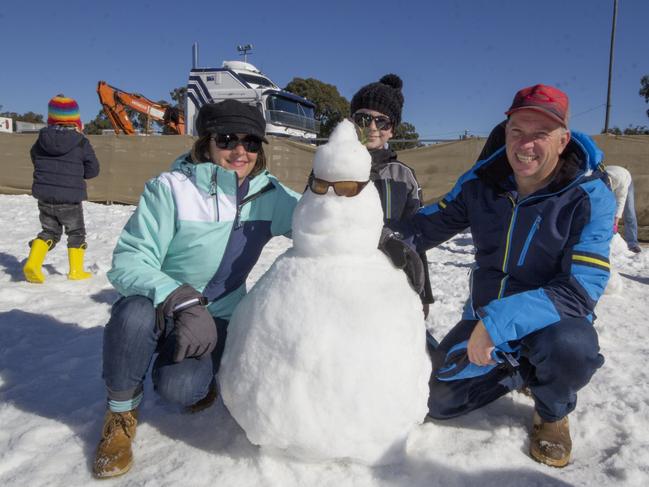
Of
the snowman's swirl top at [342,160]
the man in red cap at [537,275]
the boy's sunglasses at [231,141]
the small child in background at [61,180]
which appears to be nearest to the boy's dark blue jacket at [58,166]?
the small child in background at [61,180]

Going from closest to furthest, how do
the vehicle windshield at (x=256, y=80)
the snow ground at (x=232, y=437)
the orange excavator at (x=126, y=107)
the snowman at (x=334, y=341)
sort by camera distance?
the snowman at (x=334, y=341) < the snow ground at (x=232, y=437) < the orange excavator at (x=126, y=107) < the vehicle windshield at (x=256, y=80)

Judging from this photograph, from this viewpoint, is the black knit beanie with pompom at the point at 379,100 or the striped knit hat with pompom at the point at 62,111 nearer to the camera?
the black knit beanie with pompom at the point at 379,100

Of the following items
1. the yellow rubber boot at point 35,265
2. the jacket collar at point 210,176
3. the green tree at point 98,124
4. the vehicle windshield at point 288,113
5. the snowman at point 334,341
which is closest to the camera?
the snowman at point 334,341

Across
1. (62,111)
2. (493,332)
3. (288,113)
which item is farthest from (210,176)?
(288,113)

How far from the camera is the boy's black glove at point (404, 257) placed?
1700 millimetres

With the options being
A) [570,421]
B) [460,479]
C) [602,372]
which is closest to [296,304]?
[460,479]

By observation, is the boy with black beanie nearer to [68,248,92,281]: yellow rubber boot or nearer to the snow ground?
the snow ground

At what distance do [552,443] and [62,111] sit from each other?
14.8 feet

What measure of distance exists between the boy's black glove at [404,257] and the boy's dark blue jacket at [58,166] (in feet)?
11.8

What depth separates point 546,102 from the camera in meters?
1.76

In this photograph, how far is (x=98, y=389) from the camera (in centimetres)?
224

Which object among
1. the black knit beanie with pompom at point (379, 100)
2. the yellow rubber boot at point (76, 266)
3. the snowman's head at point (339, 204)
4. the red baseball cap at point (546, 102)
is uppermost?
the black knit beanie with pompom at point (379, 100)

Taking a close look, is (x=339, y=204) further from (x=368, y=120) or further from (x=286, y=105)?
(x=286, y=105)

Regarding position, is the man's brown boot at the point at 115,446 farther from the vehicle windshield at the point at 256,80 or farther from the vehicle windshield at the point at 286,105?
the vehicle windshield at the point at 256,80
